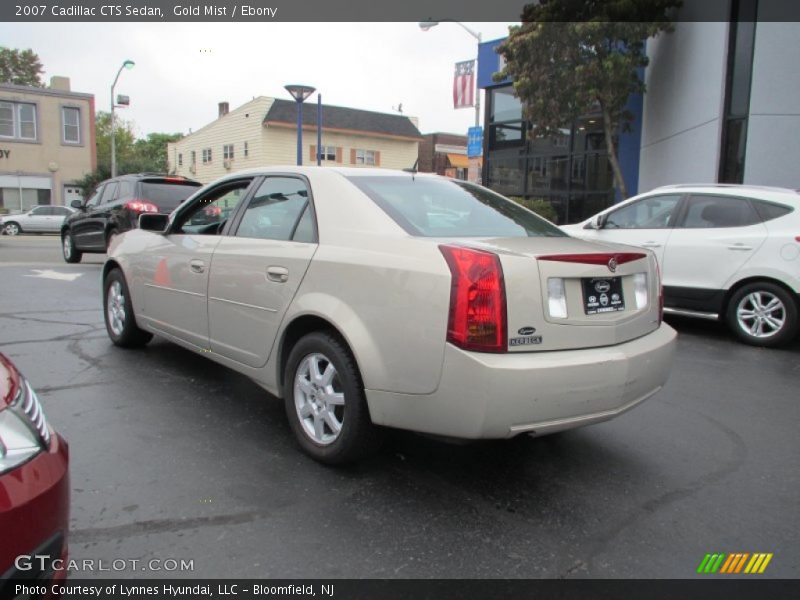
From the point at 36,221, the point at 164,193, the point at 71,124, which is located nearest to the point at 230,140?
the point at 71,124

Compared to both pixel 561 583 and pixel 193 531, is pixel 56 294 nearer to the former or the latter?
pixel 193 531

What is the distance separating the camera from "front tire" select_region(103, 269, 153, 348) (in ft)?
18.0

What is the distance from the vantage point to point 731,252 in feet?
21.9

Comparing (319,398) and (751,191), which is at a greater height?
(751,191)

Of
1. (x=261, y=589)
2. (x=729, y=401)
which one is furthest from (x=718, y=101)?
(x=261, y=589)

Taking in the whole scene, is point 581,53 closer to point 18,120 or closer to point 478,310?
point 478,310

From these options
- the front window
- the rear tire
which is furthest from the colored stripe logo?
the rear tire

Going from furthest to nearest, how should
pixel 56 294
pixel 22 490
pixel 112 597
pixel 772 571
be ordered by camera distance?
pixel 56 294 → pixel 772 571 → pixel 112 597 → pixel 22 490

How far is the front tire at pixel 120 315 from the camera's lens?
5492 millimetres

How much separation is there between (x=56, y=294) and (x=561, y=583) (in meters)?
8.49

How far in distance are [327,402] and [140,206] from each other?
896cm

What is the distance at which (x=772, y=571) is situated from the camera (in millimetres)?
2514

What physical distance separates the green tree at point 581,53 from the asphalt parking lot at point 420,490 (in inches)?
429

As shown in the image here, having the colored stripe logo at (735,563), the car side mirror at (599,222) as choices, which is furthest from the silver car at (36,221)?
the colored stripe logo at (735,563)
